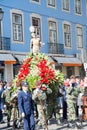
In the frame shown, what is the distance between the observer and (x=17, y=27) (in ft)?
91.8

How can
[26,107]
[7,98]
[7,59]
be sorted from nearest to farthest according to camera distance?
[26,107] → [7,98] → [7,59]

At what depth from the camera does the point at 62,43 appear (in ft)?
105

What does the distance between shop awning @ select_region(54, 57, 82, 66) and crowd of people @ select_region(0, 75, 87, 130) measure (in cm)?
1386

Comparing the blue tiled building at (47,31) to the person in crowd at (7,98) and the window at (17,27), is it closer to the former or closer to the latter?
the window at (17,27)

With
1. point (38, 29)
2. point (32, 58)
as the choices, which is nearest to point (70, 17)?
point (38, 29)

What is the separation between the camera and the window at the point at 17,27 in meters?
27.7

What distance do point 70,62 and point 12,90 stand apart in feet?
56.2

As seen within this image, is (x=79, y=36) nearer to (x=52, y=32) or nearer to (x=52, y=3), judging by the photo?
(x=52, y=32)

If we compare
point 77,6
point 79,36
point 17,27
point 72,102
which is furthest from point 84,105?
point 77,6

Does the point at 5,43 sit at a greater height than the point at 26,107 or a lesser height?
greater

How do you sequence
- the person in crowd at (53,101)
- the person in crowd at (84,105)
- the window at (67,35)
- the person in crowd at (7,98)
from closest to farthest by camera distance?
the person in crowd at (53,101), the person in crowd at (7,98), the person in crowd at (84,105), the window at (67,35)

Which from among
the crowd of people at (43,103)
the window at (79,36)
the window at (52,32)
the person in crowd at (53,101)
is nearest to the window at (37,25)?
the window at (52,32)

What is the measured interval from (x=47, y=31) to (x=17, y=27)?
3360 millimetres

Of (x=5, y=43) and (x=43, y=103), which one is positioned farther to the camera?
(x=5, y=43)
